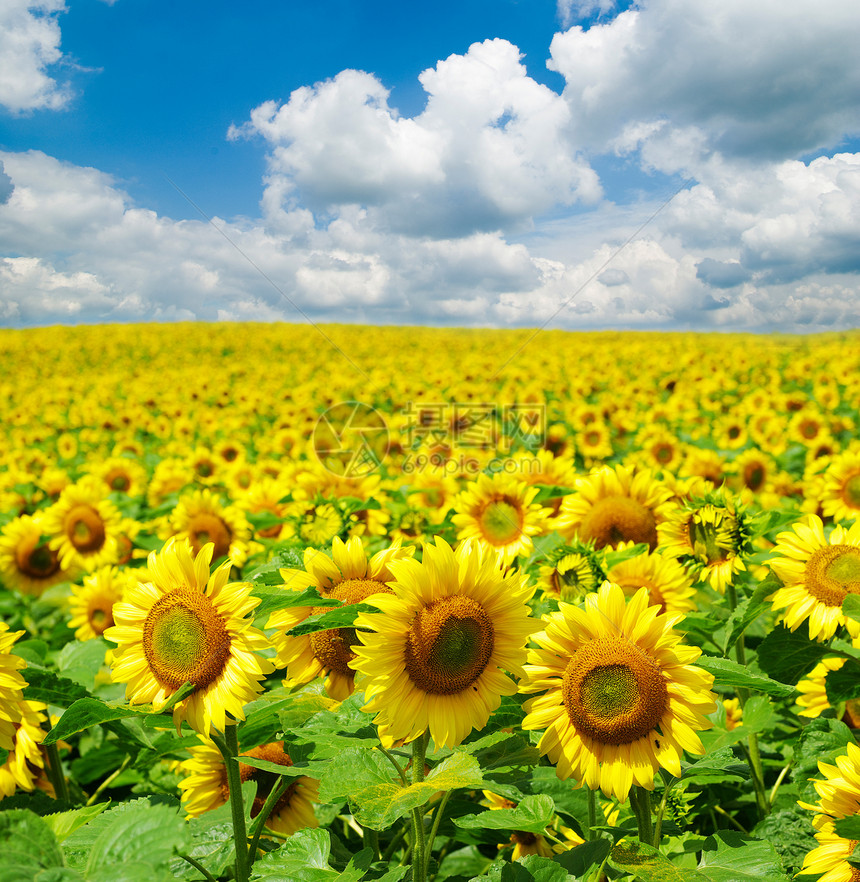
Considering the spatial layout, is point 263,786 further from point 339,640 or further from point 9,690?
point 9,690

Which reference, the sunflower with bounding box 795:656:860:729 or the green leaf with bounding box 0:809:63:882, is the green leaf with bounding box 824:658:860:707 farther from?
the green leaf with bounding box 0:809:63:882

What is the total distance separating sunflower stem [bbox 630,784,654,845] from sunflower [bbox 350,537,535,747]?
0.42 m

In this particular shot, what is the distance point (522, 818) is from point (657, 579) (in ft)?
4.58

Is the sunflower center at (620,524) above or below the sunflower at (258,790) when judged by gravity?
above

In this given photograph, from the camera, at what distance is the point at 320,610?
187cm

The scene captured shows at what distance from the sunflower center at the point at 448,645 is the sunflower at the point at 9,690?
103cm

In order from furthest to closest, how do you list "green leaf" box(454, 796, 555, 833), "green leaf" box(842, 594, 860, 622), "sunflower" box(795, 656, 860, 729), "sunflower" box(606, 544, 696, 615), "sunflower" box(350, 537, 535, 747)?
"sunflower" box(795, 656, 860, 729) → "sunflower" box(606, 544, 696, 615) → "green leaf" box(842, 594, 860, 622) → "sunflower" box(350, 537, 535, 747) → "green leaf" box(454, 796, 555, 833)

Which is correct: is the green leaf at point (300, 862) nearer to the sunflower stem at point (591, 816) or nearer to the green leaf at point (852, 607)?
the sunflower stem at point (591, 816)

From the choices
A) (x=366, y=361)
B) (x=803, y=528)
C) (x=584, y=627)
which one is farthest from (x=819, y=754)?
(x=366, y=361)

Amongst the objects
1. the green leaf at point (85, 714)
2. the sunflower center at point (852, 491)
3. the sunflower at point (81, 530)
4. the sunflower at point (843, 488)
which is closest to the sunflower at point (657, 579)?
the green leaf at point (85, 714)

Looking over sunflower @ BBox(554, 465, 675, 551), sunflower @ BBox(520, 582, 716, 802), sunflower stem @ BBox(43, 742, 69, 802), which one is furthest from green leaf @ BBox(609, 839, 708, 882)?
sunflower stem @ BBox(43, 742, 69, 802)

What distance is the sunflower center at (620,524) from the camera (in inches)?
133

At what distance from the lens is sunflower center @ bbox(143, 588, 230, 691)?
1.71m

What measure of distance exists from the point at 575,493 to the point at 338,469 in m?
1.88
